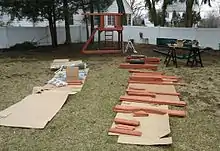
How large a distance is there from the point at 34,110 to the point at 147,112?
1980 mm

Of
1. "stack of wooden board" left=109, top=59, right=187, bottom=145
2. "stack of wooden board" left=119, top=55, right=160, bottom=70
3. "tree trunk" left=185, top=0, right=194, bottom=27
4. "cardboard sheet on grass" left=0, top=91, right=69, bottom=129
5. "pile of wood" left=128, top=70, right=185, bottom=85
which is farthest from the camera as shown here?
"tree trunk" left=185, top=0, right=194, bottom=27

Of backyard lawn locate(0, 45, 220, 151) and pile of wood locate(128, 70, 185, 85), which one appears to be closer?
backyard lawn locate(0, 45, 220, 151)

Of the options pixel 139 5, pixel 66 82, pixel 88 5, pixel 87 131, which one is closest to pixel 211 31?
pixel 88 5

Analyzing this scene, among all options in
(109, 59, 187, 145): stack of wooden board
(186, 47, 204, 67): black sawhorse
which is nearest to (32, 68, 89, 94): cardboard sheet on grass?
(109, 59, 187, 145): stack of wooden board

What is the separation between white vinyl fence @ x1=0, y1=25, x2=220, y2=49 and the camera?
49.0ft

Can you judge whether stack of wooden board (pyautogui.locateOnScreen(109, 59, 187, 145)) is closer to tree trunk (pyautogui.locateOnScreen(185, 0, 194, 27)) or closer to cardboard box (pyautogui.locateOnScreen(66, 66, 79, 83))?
cardboard box (pyautogui.locateOnScreen(66, 66, 79, 83))

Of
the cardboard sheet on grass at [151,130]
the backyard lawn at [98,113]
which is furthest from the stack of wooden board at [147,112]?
the backyard lawn at [98,113]

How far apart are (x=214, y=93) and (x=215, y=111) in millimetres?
1365

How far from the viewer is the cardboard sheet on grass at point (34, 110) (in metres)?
4.59

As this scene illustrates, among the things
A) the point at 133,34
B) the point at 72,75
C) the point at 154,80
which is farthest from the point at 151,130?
the point at 133,34

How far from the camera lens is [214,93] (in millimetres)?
6516

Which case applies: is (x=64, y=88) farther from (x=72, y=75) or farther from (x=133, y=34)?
(x=133, y=34)

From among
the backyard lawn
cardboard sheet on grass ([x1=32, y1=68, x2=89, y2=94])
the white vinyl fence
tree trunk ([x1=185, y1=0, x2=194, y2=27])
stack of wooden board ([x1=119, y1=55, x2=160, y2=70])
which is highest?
tree trunk ([x1=185, y1=0, x2=194, y2=27])

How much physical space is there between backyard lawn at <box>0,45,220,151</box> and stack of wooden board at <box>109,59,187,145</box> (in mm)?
126
